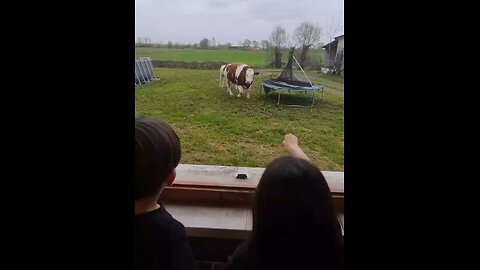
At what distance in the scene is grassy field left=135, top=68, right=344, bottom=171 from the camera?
78cm

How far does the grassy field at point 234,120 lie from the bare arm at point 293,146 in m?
0.01

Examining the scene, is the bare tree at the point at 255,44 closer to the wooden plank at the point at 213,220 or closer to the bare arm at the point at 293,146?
the bare arm at the point at 293,146

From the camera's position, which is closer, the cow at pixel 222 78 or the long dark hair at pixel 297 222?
the long dark hair at pixel 297 222

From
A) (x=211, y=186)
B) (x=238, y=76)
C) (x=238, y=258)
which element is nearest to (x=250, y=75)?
(x=238, y=76)

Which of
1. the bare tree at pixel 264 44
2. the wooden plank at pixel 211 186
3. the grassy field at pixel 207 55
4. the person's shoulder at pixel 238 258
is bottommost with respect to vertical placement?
the person's shoulder at pixel 238 258

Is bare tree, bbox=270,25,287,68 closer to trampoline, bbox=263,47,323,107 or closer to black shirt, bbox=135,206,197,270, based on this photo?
trampoline, bbox=263,47,323,107

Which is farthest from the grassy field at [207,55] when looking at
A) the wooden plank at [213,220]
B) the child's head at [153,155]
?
the wooden plank at [213,220]

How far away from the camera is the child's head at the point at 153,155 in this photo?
71 centimetres

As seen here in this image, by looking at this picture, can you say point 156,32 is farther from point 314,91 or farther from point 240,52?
point 314,91

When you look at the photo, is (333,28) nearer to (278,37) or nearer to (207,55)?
(278,37)
